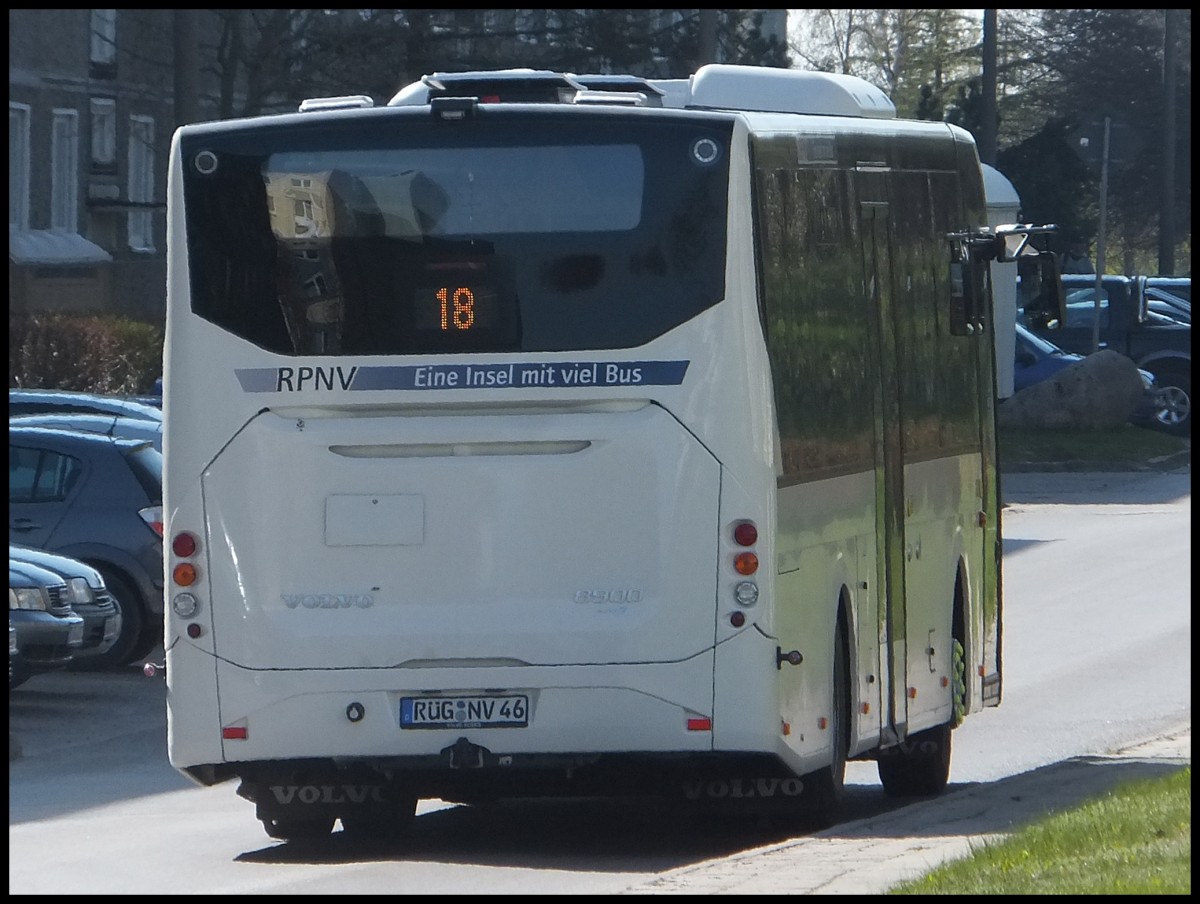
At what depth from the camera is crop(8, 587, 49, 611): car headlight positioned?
15.8m

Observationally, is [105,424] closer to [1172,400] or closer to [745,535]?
[745,535]

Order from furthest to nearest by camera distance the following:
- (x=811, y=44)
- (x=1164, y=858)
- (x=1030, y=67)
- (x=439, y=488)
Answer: (x=811, y=44) → (x=1030, y=67) → (x=439, y=488) → (x=1164, y=858)

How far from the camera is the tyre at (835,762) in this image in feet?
35.1

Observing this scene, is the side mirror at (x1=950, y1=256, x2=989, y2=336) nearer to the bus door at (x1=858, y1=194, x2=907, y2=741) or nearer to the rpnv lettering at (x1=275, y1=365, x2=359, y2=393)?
the bus door at (x1=858, y1=194, x2=907, y2=741)

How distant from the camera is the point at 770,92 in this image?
11797 mm

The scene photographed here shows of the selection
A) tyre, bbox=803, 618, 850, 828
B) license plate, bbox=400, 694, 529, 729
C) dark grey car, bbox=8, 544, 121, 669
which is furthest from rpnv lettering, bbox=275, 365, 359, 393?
dark grey car, bbox=8, 544, 121, 669

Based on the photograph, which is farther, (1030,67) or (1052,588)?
(1030,67)

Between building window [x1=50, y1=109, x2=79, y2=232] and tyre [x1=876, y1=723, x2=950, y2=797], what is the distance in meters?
42.1

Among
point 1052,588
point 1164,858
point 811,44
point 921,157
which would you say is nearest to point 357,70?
point 1052,588

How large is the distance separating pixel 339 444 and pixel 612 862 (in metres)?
1.97

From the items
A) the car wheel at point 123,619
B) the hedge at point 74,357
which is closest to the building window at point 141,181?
the hedge at point 74,357

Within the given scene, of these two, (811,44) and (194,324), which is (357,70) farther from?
(811,44)

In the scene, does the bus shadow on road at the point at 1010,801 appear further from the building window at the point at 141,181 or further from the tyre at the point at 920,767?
the building window at the point at 141,181

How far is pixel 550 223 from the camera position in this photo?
1008 cm
